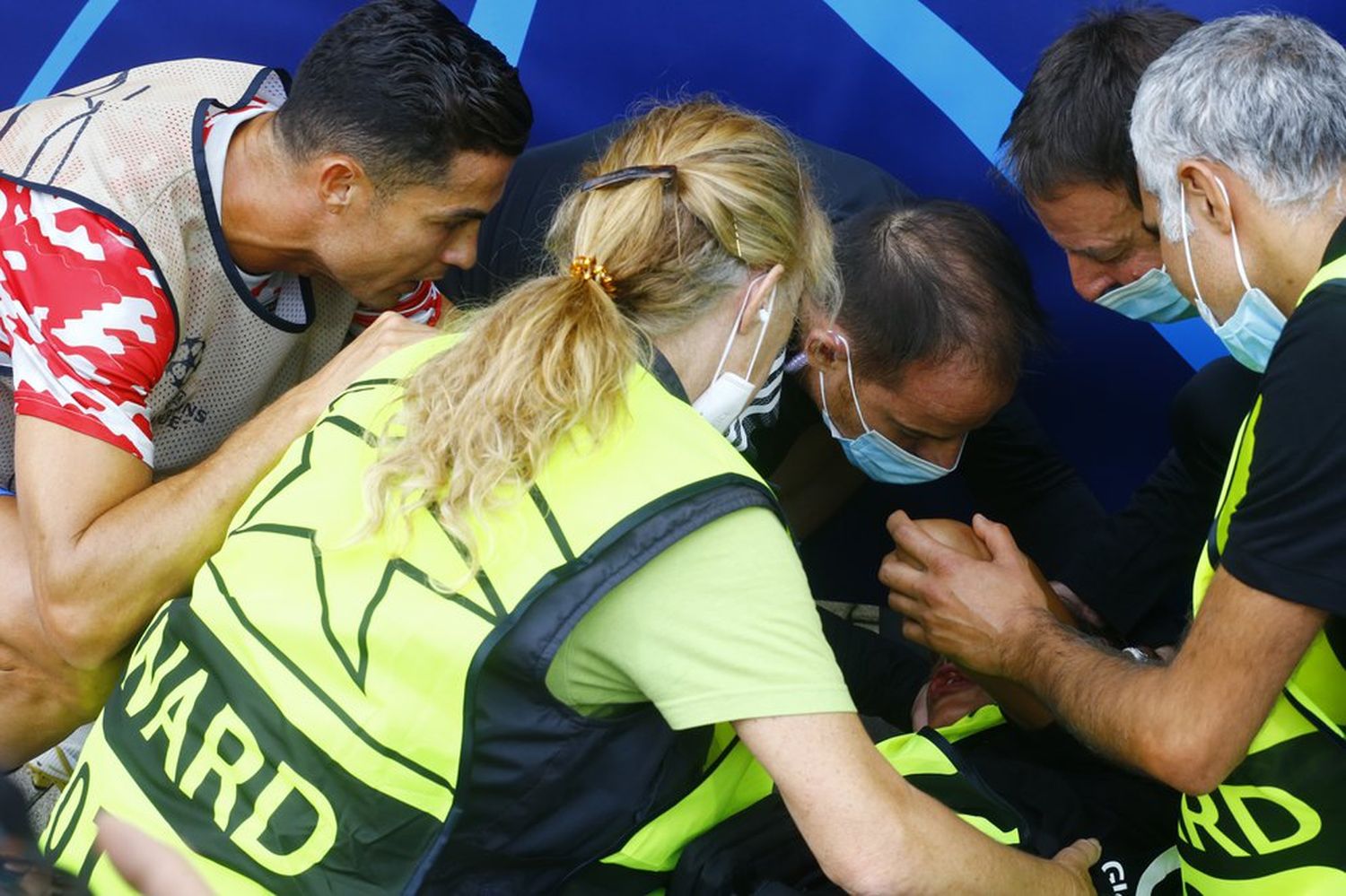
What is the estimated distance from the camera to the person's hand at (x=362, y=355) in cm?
251

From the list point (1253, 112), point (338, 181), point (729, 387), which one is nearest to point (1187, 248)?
point (1253, 112)

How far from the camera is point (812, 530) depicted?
3623 mm

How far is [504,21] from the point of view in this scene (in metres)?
3.39

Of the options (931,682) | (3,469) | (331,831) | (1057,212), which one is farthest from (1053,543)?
(3,469)

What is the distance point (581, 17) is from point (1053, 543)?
153 centimetres

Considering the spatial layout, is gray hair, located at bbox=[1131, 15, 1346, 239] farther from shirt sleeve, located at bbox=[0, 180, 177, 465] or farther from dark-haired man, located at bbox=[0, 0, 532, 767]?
shirt sleeve, located at bbox=[0, 180, 177, 465]

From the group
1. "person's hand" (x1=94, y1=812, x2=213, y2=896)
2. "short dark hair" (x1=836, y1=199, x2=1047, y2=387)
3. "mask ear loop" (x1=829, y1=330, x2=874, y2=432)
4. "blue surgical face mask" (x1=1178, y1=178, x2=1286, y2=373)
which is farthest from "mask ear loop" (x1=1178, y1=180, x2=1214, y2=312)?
"person's hand" (x1=94, y1=812, x2=213, y2=896)

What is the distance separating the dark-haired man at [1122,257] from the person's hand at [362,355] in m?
1.17

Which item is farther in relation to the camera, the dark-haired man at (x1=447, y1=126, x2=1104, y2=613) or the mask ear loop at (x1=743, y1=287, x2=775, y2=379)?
the dark-haired man at (x1=447, y1=126, x2=1104, y2=613)

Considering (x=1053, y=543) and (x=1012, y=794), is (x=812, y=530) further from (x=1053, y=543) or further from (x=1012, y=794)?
(x=1012, y=794)

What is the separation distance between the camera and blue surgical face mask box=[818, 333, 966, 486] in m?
2.89

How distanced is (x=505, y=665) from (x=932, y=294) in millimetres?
1370

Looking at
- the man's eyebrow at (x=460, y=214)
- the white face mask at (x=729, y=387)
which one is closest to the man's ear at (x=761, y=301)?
the white face mask at (x=729, y=387)

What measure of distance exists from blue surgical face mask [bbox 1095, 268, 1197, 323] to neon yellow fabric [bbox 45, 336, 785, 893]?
1.20 m
